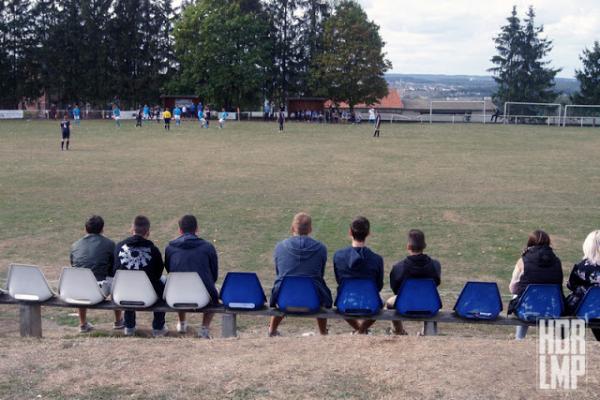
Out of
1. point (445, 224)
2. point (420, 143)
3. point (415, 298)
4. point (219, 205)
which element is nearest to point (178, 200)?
point (219, 205)

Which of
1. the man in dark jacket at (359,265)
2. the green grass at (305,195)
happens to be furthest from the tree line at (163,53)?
the man in dark jacket at (359,265)

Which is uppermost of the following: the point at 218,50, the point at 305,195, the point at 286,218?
the point at 218,50

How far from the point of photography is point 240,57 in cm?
6588

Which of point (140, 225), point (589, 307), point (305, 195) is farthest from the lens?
point (305, 195)

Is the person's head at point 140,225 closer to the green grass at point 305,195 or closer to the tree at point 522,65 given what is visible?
the green grass at point 305,195

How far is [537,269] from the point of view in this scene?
7.07m

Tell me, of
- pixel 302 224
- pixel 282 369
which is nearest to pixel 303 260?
pixel 302 224

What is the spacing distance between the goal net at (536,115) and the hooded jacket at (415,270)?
5602 cm

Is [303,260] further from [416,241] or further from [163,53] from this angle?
[163,53]

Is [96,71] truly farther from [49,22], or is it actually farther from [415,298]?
[415,298]

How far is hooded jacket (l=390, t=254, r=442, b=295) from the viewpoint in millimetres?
7051

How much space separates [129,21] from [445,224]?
195 ft

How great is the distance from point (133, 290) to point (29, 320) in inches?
45.3

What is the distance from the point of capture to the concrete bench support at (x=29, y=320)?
714 centimetres
